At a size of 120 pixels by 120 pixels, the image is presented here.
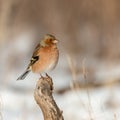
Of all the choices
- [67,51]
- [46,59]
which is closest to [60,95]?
[67,51]

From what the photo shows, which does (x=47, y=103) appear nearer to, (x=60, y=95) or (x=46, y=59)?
(x=46, y=59)

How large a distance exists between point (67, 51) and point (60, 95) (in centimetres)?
165

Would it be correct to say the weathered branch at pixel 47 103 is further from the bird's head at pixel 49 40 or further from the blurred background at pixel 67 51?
the blurred background at pixel 67 51

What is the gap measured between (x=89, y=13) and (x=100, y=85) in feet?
9.58

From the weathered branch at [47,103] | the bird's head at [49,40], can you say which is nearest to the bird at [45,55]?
the bird's head at [49,40]

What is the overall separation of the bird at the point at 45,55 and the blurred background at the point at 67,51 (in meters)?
1.10

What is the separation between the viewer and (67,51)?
10.8 m

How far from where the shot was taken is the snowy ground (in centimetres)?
794

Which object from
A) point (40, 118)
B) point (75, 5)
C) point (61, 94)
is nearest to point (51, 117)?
point (40, 118)

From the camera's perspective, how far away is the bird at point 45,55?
648 centimetres

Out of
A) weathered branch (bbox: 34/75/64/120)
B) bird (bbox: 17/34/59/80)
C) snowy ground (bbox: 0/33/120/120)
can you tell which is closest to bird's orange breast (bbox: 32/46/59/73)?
bird (bbox: 17/34/59/80)

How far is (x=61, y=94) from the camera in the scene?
9.23 metres

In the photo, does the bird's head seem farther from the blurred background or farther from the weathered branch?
the blurred background

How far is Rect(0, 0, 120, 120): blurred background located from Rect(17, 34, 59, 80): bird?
1.10m
